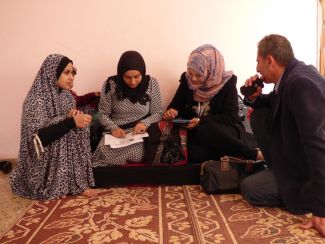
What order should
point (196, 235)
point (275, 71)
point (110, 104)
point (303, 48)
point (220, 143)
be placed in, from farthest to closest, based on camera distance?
point (303, 48), point (110, 104), point (220, 143), point (275, 71), point (196, 235)

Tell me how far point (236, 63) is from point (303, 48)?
1.80ft

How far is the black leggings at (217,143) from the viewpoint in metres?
2.13

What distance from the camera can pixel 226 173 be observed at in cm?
200

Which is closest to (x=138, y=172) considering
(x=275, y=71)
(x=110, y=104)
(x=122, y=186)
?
(x=122, y=186)

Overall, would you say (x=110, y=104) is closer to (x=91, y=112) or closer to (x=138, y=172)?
(x=91, y=112)

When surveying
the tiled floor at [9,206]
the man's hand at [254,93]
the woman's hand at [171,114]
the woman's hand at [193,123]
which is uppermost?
the man's hand at [254,93]

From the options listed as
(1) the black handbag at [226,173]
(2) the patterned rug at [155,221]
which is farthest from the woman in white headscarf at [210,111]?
(2) the patterned rug at [155,221]

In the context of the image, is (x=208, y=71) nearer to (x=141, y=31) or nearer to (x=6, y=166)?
(x=141, y=31)

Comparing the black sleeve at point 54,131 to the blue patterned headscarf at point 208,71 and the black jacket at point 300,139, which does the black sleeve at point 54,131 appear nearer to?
the blue patterned headscarf at point 208,71

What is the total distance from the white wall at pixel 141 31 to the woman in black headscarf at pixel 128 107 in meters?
0.35

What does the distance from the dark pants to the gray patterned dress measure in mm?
763

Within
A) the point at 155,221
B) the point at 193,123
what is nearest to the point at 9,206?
the point at 155,221

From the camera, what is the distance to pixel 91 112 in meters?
2.51

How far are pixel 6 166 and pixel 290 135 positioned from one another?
2.11 metres
